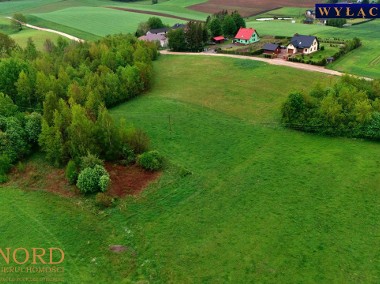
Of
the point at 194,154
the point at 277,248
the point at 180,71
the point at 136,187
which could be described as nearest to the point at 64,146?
the point at 136,187

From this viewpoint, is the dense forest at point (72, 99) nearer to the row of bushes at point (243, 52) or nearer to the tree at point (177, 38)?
the tree at point (177, 38)

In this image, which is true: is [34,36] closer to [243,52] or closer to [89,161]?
[243,52]

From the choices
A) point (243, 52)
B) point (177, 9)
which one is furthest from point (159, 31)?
point (177, 9)

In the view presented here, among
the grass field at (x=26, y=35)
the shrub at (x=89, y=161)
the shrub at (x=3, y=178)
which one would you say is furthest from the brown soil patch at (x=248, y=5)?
the shrub at (x=3, y=178)

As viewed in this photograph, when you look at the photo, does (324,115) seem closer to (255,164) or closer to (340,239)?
(255,164)

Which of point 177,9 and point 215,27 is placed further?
point 177,9

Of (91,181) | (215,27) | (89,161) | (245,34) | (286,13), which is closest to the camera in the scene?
(91,181)
